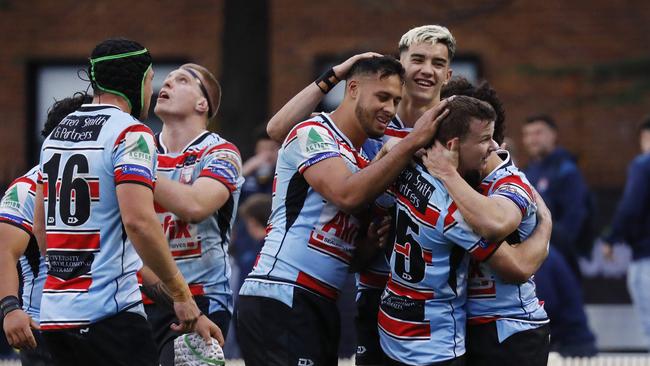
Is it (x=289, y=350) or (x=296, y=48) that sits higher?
(x=296, y=48)

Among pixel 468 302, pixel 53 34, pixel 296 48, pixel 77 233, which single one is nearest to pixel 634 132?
pixel 296 48

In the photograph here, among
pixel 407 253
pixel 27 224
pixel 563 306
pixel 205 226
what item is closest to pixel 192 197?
pixel 205 226

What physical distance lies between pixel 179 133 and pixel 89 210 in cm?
154

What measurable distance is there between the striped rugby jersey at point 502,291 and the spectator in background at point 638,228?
5.16 meters

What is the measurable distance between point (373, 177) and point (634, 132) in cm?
1078

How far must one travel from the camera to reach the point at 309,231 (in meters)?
5.57

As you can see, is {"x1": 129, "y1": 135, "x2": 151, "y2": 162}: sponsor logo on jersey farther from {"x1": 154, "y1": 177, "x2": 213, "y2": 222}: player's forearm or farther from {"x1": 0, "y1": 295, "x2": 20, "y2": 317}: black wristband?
{"x1": 0, "y1": 295, "x2": 20, "y2": 317}: black wristband

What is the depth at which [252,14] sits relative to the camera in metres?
13.4

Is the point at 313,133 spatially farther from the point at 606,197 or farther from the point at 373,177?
the point at 606,197

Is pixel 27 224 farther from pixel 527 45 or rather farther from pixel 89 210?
pixel 527 45

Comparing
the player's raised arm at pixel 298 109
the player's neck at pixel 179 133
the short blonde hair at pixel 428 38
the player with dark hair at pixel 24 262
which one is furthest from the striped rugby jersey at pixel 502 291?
the player with dark hair at pixel 24 262

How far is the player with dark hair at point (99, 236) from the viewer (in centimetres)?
487

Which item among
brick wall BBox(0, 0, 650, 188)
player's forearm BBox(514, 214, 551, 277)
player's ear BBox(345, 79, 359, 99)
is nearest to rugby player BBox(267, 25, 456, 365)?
player's ear BBox(345, 79, 359, 99)

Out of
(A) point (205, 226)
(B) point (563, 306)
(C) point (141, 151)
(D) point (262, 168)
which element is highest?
(C) point (141, 151)
